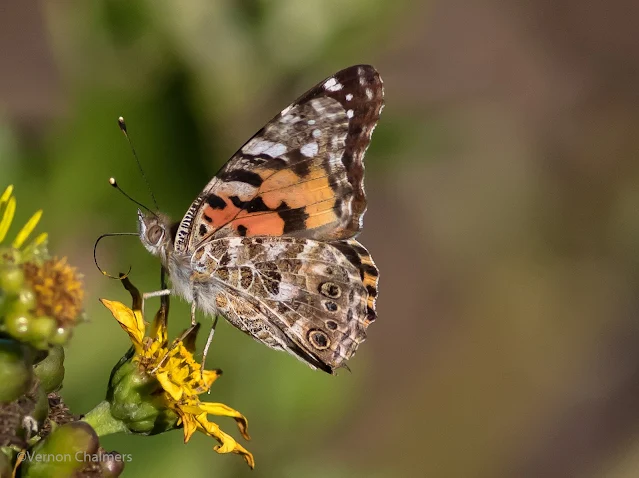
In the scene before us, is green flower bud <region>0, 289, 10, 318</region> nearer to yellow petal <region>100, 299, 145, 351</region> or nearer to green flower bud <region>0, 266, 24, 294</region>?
green flower bud <region>0, 266, 24, 294</region>

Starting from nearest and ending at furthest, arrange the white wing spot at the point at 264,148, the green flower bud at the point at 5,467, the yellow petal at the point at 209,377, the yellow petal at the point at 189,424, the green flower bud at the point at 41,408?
the green flower bud at the point at 5,467
the green flower bud at the point at 41,408
the yellow petal at the point at 189,424
the yellow petal at the point at 209,377
the white wing spot at the point at 264,148

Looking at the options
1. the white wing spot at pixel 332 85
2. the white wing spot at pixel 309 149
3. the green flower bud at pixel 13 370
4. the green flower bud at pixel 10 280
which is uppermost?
the white wing spot at pixel 332 85

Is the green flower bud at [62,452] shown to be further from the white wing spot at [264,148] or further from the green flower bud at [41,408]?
the white wing spot at [264,148]

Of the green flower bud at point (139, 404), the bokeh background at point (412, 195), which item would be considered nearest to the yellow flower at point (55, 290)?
the green flower bud at point (139, 404)

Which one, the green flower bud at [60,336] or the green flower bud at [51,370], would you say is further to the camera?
the green flower bud at [51,370]

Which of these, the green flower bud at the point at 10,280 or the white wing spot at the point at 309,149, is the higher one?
the green flower bud at the point at 10,280

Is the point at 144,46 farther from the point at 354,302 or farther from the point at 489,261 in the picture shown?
the point at 489,261
